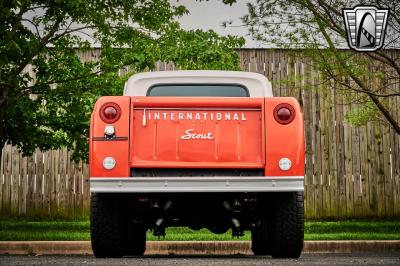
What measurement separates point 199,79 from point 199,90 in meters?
0.11

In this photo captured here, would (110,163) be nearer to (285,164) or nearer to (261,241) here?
(285,164)

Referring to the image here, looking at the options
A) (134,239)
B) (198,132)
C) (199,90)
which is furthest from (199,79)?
(134,239)

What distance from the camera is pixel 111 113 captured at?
7.33 m

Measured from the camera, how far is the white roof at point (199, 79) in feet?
27.0

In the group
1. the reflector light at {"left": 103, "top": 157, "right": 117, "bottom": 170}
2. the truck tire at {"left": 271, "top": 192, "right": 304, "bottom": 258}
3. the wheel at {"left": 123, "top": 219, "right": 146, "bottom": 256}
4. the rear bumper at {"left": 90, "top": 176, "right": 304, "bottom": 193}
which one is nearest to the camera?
the rear bumper at {"left": 90, "top": 176, "right": 304, "bottom": 193}

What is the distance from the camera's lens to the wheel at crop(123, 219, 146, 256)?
8.11 metres

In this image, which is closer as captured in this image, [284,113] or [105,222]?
[284,113]

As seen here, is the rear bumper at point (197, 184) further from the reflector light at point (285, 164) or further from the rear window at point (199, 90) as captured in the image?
the rear window at point (199, 90)

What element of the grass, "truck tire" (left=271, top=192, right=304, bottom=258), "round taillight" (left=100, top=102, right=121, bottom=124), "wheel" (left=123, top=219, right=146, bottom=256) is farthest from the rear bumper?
the grass

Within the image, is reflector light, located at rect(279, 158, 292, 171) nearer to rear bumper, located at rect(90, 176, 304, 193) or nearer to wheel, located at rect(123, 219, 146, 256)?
rear bumper, located at rect(90, 176, 304, 193)

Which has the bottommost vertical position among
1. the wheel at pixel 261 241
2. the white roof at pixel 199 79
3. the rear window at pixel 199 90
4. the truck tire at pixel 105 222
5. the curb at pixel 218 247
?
the curb at pixel 218 247

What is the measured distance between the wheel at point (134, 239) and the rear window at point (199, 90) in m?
1.39

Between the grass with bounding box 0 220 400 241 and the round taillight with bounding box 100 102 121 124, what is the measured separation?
215 inches

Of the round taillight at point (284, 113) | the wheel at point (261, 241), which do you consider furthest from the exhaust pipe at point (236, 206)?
the wheel at point (261, 241)
